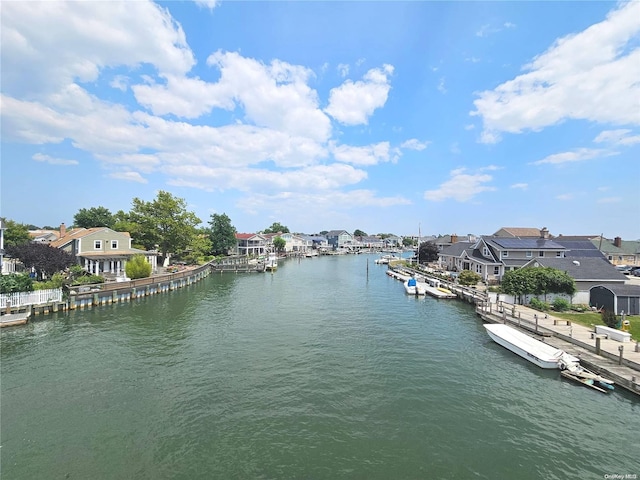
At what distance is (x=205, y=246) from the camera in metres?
63.3

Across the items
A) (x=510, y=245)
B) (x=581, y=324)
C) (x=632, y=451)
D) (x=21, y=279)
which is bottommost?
(x=632, y=451)

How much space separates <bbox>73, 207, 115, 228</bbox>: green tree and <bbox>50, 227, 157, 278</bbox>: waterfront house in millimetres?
36421

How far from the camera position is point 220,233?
8519 centimetres

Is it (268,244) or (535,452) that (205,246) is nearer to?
(268,244)

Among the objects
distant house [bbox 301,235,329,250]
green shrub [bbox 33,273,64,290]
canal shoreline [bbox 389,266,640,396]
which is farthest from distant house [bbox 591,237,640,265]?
→ distant house [bbox 301,235,329,250]

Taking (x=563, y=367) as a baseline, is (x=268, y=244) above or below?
above

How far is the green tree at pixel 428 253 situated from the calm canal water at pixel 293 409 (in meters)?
48.6

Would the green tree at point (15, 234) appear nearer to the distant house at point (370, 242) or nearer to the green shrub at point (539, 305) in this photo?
the green shrub at point (539, 305)

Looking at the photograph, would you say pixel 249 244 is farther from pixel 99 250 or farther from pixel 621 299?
pixel 621 299

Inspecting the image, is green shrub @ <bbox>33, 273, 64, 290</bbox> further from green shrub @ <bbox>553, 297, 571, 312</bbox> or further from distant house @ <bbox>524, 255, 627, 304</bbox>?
distant house @ <bbox>524, 255, 627, 304</bbox>

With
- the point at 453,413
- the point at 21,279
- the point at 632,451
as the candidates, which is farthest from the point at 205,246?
the point at 632,451

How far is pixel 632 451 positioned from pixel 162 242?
194ft

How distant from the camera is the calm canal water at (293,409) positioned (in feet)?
33.3

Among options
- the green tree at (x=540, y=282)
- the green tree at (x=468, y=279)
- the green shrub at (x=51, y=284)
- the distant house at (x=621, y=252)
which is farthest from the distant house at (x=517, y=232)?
the green shrub at (x=51, y=284)
